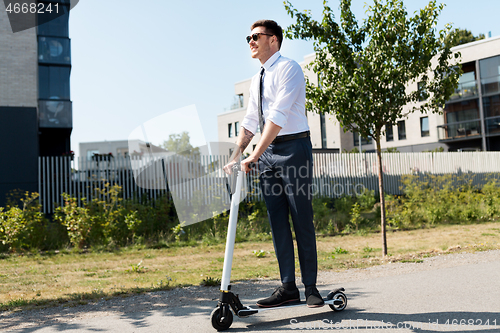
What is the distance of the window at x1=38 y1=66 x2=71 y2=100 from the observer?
19.8 metres

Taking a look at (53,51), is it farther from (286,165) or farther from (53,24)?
(286,165)

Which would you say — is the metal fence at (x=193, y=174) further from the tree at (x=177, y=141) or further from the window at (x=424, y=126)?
the window at (x=424, y=126)

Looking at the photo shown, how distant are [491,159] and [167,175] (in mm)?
20196

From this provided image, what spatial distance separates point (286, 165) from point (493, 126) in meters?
35.4

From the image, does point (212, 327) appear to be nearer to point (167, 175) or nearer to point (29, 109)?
point (167, 175)

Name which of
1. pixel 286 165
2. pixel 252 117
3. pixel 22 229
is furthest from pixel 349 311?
pixel 22 229

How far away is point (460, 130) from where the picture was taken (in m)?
34.4

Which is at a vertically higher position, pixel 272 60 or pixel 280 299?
pixel 272 60

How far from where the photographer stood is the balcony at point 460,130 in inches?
1318

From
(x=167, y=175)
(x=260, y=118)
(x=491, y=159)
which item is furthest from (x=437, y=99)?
(x=491, y=159)

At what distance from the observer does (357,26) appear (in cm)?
752

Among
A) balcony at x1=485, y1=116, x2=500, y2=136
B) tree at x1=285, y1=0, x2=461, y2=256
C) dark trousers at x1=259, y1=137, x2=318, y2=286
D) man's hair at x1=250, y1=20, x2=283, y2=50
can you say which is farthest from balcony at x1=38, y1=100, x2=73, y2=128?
balcony at x1=485, y1=116, x2=500, y2=136

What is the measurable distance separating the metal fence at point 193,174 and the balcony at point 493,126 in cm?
1208

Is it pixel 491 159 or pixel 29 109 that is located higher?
pixel 29 109
